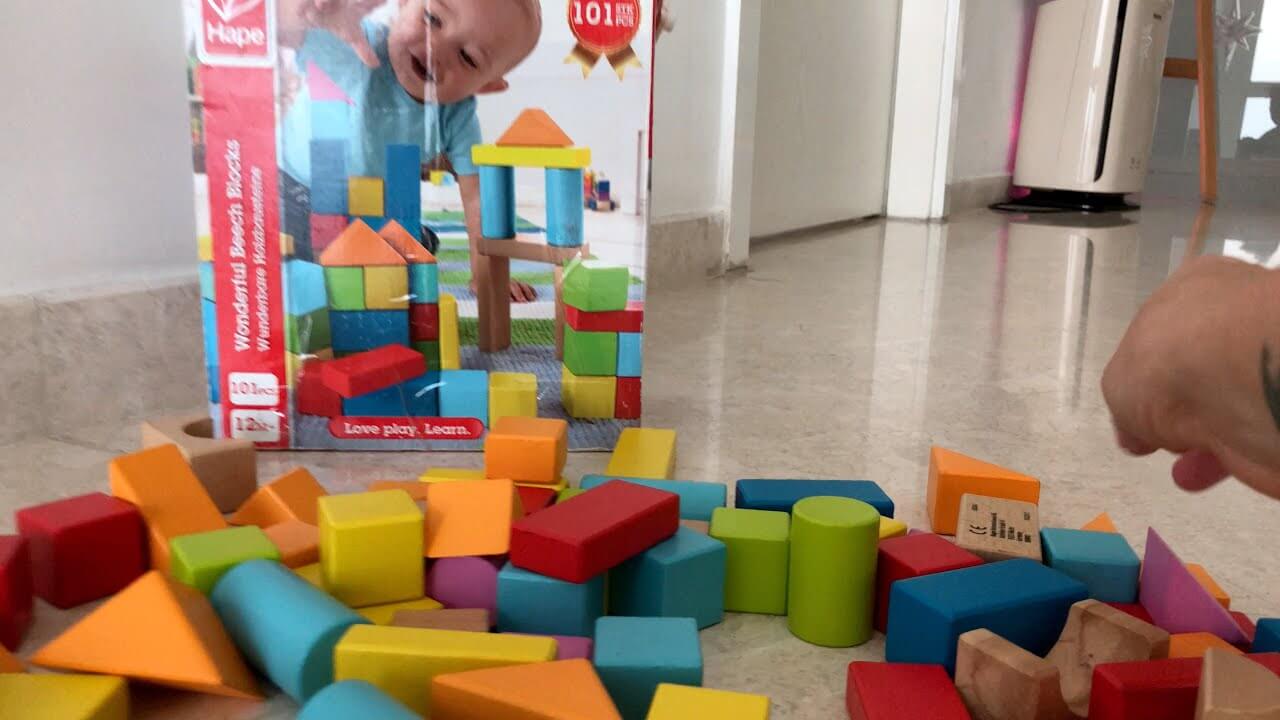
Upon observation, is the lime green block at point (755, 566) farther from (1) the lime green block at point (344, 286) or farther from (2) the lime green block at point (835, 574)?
(1) the lime green block at point (344, 286)

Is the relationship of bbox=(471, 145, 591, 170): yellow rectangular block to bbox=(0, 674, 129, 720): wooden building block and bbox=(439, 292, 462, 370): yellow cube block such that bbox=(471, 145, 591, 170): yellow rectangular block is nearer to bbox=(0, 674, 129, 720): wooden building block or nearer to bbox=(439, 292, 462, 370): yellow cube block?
bbox=(439, 292, 462, 370): yellow cube block

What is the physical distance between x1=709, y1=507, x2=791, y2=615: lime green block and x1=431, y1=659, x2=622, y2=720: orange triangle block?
0.16 metres

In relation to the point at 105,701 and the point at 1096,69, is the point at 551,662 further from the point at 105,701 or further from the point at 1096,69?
the point at 1096,69

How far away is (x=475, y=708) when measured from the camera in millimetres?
456

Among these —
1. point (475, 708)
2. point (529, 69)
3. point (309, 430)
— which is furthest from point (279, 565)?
point (529, 69)

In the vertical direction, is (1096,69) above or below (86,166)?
above

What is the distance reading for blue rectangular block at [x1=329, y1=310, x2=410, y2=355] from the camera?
33.3 inches

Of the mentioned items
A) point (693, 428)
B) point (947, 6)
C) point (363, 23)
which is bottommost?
point (693, 428)

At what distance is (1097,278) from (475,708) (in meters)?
1.69

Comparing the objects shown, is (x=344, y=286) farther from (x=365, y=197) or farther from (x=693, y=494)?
(x=693, y=494)

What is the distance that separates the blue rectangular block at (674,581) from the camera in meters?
0.58

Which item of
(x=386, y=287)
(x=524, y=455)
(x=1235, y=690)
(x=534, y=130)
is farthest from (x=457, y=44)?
(x=1235, y=690)

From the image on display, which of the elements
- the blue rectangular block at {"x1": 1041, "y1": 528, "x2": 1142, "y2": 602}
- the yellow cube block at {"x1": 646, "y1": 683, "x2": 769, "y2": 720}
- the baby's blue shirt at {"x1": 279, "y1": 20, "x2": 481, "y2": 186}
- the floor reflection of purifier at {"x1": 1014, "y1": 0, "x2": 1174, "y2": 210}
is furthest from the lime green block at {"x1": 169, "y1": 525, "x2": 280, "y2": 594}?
the floor reflection of purifier at {"x1": 1014, "y1": 0, "x2": 1174, "y2": 210}

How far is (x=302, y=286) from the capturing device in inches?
33.0
